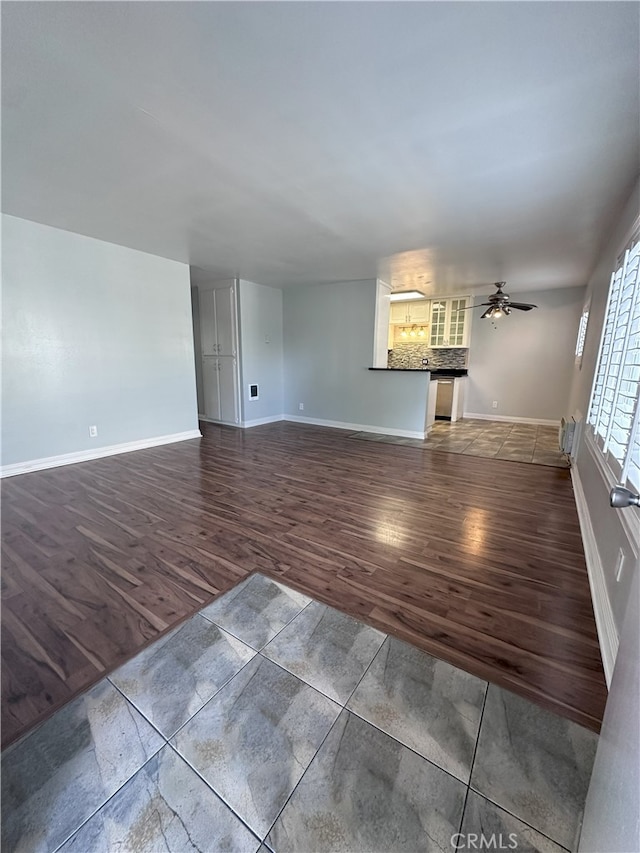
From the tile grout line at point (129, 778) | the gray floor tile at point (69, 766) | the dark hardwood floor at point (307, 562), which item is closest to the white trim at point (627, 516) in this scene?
the dark hardwood floor at point (307, 562)

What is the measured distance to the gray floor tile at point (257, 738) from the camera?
98 centimetres

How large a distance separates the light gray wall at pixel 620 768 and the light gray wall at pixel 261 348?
5.76m

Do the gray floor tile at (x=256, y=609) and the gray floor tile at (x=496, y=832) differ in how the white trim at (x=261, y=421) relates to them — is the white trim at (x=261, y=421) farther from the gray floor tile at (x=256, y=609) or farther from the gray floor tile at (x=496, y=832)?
the gray floor tile at (x=496, y=832)

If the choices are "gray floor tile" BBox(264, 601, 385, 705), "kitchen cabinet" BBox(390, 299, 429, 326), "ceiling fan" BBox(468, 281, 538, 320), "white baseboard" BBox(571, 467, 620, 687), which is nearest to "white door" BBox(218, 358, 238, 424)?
"kitchen cabinet" BBox(390, 299, 429, 326)

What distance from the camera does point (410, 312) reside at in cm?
746

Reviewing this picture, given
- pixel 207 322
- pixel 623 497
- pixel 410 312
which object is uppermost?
pixel 410 312

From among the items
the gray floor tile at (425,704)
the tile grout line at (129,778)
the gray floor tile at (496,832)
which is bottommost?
the tile grout line at (129,778)

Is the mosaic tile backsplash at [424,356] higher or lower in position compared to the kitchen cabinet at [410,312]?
lower

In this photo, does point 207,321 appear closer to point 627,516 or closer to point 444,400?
point 444,400

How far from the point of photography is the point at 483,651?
1474 mm

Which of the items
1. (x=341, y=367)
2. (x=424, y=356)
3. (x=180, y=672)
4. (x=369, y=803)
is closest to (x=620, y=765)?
(x=369, y=803)

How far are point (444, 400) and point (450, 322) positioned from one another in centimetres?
165

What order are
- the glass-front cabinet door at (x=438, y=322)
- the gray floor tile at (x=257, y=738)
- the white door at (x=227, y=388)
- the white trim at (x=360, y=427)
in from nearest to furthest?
the gray floor tile at (x=257, y=738), the white trim at (x=360, y=427), the white door at (x=227, y=388), the glass-front cabinet door at (x=438, y=322)

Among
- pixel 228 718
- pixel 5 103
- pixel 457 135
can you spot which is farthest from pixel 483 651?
pixel 5 103
